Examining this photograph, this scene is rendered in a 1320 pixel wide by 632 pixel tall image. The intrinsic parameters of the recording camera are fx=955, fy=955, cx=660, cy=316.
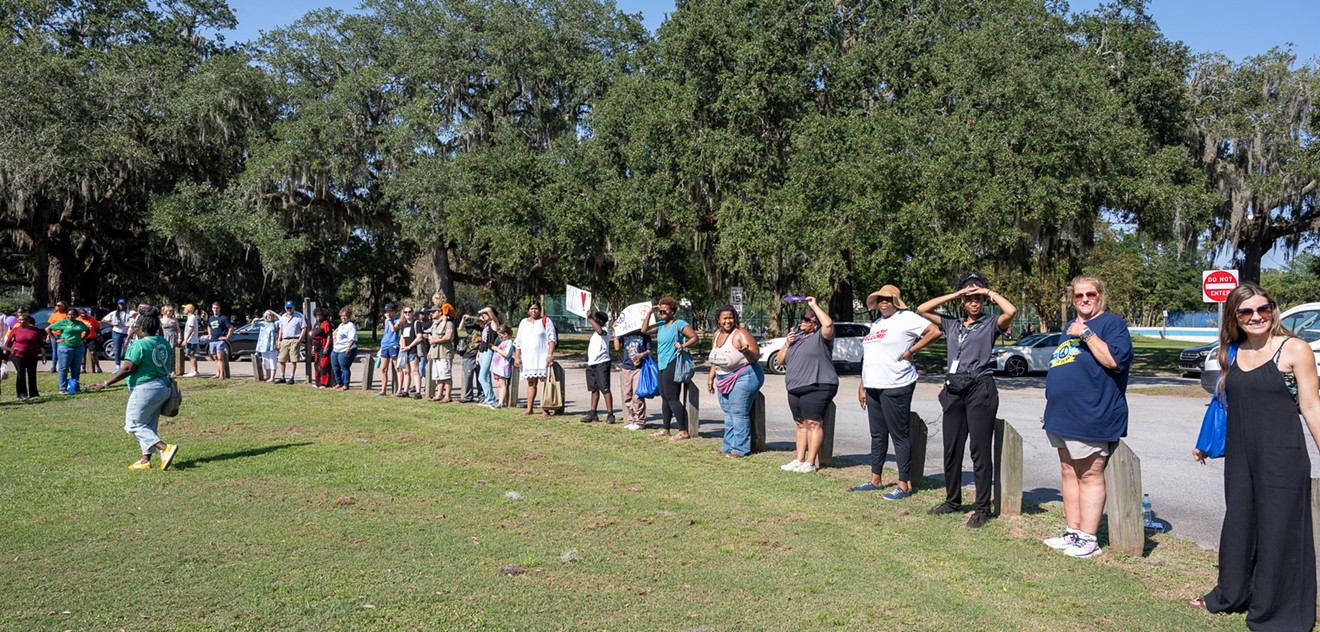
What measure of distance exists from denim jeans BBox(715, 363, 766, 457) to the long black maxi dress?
17.1 ft

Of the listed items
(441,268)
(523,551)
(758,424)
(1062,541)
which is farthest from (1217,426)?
(441,268)

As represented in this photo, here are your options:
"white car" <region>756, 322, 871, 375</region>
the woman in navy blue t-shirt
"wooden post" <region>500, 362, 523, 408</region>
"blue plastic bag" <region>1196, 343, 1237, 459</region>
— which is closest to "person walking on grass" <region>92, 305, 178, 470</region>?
"wooden post" <region>500, 362, 523, 408</region>

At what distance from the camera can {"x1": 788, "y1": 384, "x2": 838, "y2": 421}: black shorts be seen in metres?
8.65

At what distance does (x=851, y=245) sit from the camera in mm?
20516

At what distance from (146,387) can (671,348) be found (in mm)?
5261

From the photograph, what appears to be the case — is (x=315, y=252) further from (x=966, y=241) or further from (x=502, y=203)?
(x=966, y=241)

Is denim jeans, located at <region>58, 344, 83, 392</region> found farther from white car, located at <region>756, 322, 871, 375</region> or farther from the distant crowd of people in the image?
white car, located at <region>756, 322, 871, 375</region>

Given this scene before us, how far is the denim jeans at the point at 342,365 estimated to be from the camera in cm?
1736

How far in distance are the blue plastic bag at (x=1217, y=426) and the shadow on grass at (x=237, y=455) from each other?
816 centimetres

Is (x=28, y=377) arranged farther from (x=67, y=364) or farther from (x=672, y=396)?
(x=672, y=396)

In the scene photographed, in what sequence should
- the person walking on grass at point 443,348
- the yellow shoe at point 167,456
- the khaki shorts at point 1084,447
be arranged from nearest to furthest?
the khaki shorts at point 1084,447 < the yellow shoe at point 167,456 < the person walking on grass at point 443,348

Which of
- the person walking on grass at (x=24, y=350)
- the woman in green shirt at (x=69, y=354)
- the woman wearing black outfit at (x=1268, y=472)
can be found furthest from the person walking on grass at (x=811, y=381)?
the woman in green shirt at (x=69, y=354)

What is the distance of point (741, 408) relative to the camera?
9.70 meters

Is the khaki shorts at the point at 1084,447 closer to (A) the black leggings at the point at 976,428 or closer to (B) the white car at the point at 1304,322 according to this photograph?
(A) the black leggings at the point at 976,428
